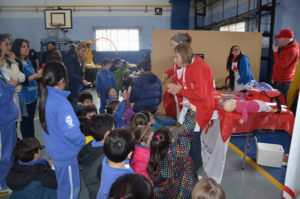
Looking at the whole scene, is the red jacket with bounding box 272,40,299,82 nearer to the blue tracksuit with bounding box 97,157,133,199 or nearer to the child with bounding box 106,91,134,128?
Answer: the child with bounding box 106,91,134,128

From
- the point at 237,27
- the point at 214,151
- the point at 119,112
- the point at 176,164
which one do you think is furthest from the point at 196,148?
the point at 237,27

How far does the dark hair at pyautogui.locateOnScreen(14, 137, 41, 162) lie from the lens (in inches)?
67.8

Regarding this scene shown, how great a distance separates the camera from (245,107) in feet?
7.21

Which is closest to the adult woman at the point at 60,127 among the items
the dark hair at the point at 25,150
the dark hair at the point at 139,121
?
the dark hair at the point at 25,150

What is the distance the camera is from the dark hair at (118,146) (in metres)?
1.32

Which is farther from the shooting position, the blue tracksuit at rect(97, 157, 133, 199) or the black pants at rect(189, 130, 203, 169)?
the black pants at rect(189, 130, 203, 169)

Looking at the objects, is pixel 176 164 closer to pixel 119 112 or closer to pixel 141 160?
pixel 141 160

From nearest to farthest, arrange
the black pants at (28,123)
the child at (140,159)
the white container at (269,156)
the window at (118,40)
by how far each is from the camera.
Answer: the child at (140,159) → the white container at (269,156) → the black pants at (28,123) → the window at (118,40)

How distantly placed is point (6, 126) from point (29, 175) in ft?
2.42

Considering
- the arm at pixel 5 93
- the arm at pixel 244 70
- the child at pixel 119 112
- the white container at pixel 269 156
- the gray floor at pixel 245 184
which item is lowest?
the gray floor at pixel 245 184

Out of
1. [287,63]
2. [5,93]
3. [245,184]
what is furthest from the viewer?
[287,63]

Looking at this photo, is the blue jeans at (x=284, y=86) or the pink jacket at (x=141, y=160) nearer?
the pink jacket at (x=141, y=160)

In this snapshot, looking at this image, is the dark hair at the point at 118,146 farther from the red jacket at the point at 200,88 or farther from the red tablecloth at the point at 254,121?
the red tablecloth at the point at 254,121

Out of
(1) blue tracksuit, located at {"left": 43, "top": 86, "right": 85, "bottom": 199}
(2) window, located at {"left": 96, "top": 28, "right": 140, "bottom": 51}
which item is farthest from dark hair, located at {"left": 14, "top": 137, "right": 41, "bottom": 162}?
(2) window, located at {"left": 96, "top": 28, "right": 140, "bottom": 51}
